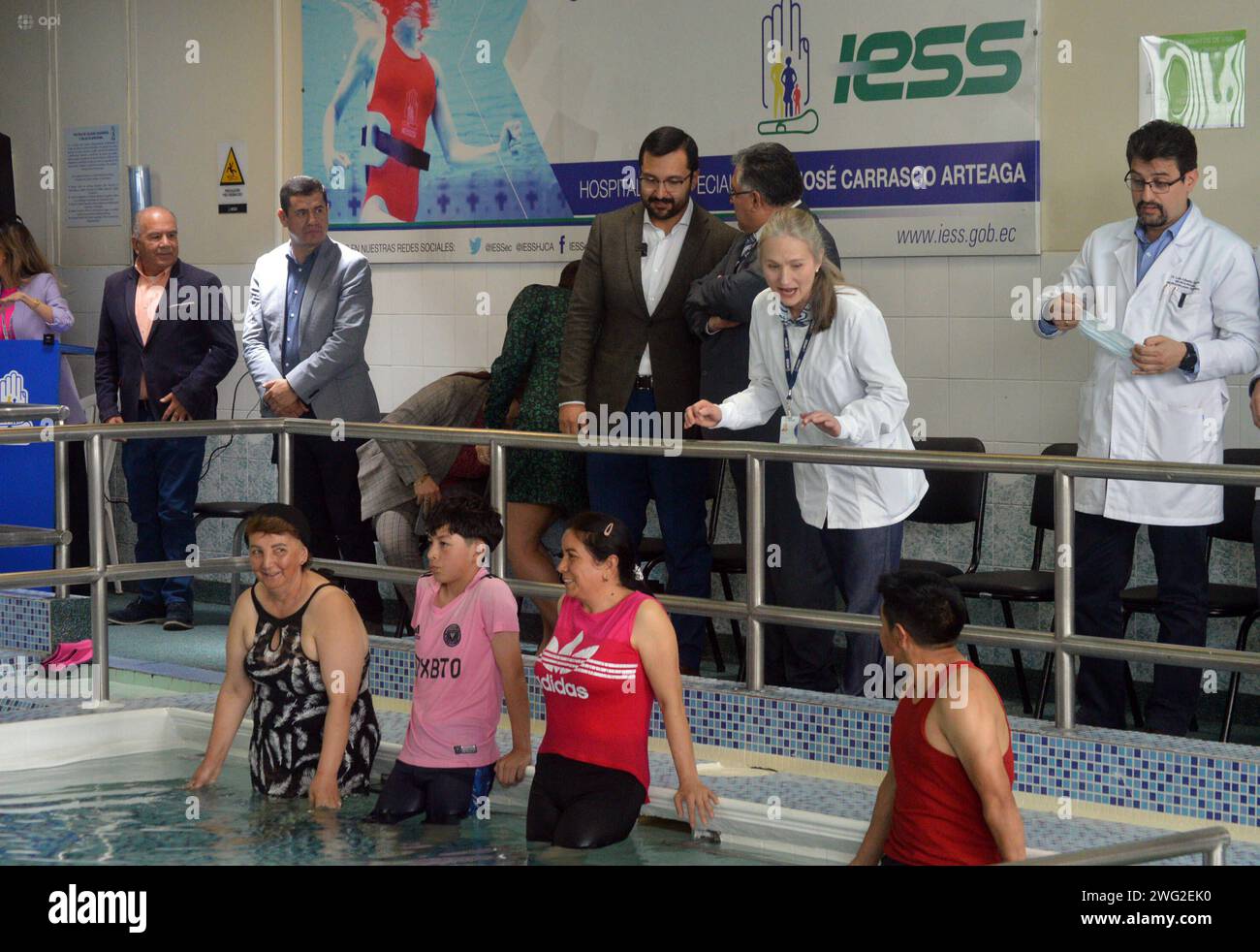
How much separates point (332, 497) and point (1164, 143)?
3.42 m

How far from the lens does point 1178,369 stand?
5.10m

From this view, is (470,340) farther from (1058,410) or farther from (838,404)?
(838,404)

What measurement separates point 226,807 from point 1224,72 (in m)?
4.10

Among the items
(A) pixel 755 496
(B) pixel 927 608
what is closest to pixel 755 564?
(A) pixel 755 496

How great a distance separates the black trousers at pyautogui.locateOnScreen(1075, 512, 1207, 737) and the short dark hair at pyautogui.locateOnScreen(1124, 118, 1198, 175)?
1054mm

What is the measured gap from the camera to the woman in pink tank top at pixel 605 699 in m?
4.43

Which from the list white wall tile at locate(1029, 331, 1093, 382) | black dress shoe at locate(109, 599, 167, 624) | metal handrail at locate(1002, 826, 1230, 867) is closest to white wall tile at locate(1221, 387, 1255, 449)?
white wall tile at locate(1029, 331, 1093, 382)

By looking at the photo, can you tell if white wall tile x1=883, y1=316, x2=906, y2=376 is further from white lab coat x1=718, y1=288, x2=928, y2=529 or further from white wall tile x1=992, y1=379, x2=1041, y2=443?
white lab coat x1=718, y1=288, x2=928, y2=529

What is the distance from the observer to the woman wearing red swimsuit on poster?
27.0ft

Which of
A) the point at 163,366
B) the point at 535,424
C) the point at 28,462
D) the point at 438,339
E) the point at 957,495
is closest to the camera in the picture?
the point at 535,424

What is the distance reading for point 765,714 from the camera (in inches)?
197
